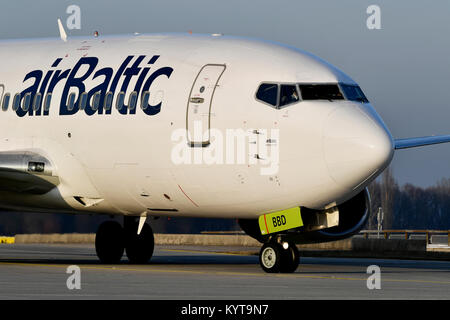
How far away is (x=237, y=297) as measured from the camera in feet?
52.0

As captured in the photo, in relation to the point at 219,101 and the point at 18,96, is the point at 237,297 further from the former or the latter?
the point at 18,96

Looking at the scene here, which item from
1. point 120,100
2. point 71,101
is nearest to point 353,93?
point 120,100

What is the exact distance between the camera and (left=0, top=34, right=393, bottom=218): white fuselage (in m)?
20.9

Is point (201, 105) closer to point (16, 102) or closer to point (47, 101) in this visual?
point (47, 101)

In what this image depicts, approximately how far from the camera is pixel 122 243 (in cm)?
2770

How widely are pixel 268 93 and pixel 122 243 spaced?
772 centimetres

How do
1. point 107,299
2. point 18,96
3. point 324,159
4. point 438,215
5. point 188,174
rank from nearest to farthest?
point 107,299 < point 324,159 < point 188,174 < point 18,96 < point 438,215

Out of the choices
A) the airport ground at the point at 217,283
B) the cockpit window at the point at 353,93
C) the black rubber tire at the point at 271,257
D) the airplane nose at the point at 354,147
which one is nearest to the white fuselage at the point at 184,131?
the airplane nose at the point at 354,147

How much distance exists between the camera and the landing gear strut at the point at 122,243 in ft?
90.1

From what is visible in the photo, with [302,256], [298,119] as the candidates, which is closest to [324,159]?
[298,119]

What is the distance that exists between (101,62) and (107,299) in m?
10.5

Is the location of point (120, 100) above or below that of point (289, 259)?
above

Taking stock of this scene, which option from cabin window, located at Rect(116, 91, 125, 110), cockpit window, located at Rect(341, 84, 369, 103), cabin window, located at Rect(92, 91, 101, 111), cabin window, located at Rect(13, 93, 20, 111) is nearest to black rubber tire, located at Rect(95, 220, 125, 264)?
cabin window, located at Rect(13, 93, 20, 111)

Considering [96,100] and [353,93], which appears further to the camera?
[96,100]
